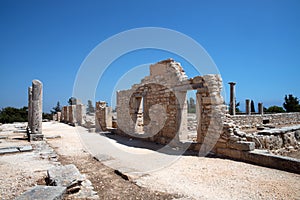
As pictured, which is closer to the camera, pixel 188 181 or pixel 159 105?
pixel 188 181

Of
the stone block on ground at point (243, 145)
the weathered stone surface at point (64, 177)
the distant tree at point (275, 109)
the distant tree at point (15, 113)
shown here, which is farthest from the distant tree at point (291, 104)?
the distant tree at point (15, 113)

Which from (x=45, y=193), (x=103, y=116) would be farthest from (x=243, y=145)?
(x=103, y=116)

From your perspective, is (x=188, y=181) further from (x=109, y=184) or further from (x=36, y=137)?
(x=36, y=137)

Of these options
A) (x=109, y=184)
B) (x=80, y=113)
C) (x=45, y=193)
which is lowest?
(x=109, y=184)

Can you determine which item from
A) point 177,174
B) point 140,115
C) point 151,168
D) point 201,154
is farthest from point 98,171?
point 140,115

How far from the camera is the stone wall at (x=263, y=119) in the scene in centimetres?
1481

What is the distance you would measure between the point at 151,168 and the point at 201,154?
2.32 m

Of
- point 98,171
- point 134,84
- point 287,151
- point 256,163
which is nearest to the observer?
point 98,171

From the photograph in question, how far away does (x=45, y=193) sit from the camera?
3.09 m

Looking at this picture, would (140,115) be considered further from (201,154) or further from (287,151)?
(287,151)

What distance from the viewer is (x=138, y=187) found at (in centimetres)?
401

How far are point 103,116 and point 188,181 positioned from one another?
11544mm

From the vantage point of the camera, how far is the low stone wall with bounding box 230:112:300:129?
48.6 ft

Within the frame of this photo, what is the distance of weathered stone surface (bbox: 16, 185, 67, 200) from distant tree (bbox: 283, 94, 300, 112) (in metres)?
34.8
